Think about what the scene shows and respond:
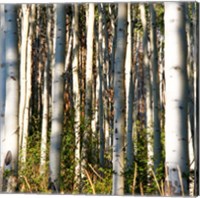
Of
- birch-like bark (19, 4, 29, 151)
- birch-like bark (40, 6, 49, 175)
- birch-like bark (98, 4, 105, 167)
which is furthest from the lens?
birch-like bark (19, 4, 29, 151)

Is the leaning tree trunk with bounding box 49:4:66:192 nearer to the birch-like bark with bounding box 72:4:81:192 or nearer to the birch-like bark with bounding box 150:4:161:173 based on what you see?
the birch-like bark with bounding box 72:4:81:192

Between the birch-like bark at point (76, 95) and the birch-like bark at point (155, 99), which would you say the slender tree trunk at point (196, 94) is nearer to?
the birch-like bark at point (155, 99)

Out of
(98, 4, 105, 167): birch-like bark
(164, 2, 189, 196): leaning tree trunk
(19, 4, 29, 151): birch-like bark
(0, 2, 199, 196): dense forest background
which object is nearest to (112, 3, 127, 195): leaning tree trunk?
(0, 2, 199, 196): dense forest background

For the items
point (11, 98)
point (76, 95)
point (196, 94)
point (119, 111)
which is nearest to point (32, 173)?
point (11, 98)

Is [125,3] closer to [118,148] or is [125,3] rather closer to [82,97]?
[118,148]

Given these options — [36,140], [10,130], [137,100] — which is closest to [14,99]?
[10,130]

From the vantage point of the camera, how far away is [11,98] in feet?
13.3

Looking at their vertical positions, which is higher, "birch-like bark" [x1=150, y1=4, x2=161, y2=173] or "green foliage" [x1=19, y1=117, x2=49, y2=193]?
"birch-like bark" [x1=150, y1=4, x2=161, y2=173]

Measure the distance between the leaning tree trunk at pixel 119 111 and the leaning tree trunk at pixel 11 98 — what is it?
2.45 ft

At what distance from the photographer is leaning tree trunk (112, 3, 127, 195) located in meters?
4.12

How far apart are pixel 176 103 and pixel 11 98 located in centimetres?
130

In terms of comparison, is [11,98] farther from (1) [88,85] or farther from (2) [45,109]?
(2) [45,109]

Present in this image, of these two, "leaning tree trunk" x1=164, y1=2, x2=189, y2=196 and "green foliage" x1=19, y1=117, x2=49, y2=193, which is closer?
"leaning tree trunk" x1=164, y1=2, x2=189, y2=196

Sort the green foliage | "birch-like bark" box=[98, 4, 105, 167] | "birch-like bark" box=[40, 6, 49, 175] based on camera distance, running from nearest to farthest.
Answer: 1. the green foliage
2. "birch-like bark" box=[40, 6, 49, 175]
3. "birch-like bark" box=[98, 4, 105, 167]
